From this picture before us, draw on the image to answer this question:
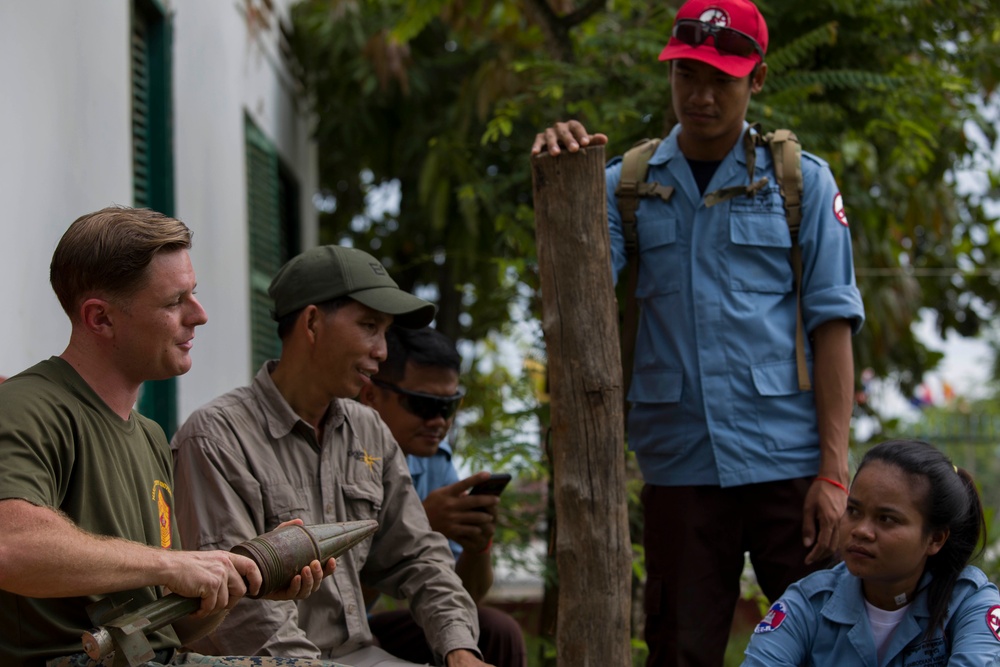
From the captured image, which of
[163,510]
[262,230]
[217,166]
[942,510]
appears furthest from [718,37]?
[262,230]

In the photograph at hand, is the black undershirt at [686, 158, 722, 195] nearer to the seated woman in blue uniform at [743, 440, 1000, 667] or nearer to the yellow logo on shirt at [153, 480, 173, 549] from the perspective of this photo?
the seated woman in blue uniform at [743, 440, 1000, 667]

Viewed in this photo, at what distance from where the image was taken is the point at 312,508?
10.5 feet

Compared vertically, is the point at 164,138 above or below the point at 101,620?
above

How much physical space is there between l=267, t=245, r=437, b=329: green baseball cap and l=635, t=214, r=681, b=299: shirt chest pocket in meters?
0.72

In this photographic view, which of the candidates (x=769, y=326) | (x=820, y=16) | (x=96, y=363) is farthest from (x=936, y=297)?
(x=96, y=363)

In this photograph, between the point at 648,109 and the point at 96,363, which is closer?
the point at 96,363

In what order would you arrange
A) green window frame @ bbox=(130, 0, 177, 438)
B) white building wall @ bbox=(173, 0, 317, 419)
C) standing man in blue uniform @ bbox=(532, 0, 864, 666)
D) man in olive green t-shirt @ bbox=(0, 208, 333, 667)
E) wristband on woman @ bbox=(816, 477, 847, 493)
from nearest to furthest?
1. man in olive green t-shirt @ bbox=(0, 208, 333, 667)
2. wristband on woman @ bbox=(816, 477, 847, 493)
3. standing man in blue uniform @ bbox=(532, 0, 864, 666)
4. green window frame @ bbox=(130, 0, 177, 438)
5. white building wall @ bbox=(173, 0, 317, 419)

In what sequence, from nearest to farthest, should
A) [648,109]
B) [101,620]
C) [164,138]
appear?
[101,620], [164,138], [648,109]

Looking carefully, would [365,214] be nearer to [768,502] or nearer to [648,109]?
[648,109]

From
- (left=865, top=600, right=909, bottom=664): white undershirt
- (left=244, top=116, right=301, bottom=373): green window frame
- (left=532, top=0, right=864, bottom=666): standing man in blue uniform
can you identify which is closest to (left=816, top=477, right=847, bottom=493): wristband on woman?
(left=532, top=0, right=864, bottom=666): standing man in blue uniform

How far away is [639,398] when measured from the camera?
3611mm

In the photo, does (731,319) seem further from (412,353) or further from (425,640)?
(425,640)

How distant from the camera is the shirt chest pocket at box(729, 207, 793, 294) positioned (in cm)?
352

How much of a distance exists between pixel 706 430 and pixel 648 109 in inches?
86.3
